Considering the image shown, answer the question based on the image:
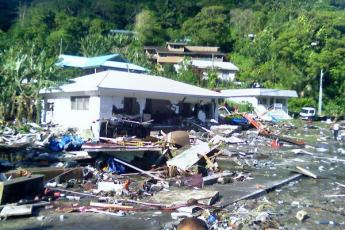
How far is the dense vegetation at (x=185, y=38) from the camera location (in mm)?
31594

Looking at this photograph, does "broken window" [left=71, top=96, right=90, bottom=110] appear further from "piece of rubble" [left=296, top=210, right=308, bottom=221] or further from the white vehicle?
the white vehicle

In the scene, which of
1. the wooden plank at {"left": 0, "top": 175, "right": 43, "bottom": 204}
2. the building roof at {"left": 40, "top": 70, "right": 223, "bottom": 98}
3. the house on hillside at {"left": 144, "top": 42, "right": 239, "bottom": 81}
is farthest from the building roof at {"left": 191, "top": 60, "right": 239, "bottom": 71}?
the wooden plank at {"left": 0, "top": 175, "right": 43, "bottom": 204}

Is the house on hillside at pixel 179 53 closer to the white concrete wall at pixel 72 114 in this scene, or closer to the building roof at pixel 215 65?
the building roof at pixel 215 65

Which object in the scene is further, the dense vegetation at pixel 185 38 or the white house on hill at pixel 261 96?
the white house on hill at pixel 261 96

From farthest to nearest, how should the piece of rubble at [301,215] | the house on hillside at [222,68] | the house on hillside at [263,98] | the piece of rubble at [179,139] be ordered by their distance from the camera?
the house on hillside at [222,68] → the house on hillside at [263,98] → the piece of rubble at [179,139] → the piece of rubble at [301,215]

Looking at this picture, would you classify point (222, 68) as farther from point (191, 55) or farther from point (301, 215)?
point (301, 215)

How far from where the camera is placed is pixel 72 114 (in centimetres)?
2608

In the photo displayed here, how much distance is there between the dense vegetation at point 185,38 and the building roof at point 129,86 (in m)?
3.09

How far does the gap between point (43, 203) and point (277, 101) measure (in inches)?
1667

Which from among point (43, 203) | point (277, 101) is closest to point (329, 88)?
point (277, 101)

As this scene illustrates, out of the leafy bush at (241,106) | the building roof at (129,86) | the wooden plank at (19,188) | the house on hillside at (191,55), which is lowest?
the wooden plank at (19,188)

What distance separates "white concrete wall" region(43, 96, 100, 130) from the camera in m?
24.3

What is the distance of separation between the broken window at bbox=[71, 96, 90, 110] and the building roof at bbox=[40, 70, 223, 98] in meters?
0.53

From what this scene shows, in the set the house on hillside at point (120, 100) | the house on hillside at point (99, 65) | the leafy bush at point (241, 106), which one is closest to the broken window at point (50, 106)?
the house on hillside at point (120, 100)
